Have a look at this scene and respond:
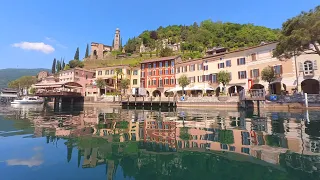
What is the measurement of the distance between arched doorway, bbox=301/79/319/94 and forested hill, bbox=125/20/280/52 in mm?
40663

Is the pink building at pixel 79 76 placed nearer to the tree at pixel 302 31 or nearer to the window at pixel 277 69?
the window at pixel 277 69

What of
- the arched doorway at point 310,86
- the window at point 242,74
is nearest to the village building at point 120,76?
the window at point 242,74

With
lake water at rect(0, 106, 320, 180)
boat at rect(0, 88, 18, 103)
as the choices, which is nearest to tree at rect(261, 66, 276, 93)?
lake water at rect(0, 106, 320, 180)

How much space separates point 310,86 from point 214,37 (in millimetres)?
62897

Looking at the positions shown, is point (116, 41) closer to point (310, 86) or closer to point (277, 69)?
point (277, 69)

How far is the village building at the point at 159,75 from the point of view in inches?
2135

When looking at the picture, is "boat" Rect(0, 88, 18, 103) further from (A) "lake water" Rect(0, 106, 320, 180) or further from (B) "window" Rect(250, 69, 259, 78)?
(A) "lake water" Rect(0, 106, 320, 180)

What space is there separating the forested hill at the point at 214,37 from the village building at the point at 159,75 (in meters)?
35.4

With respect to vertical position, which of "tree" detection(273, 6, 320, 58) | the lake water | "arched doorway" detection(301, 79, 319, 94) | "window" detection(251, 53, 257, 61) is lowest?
the lake water

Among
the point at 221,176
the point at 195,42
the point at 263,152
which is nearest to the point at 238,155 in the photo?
the point at 263,152

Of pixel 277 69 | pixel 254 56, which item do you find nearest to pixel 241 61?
pixel 254 56

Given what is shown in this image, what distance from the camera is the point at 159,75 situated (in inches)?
2202

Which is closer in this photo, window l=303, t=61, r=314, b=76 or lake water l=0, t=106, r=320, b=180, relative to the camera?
lake water l=0, t=106, r=320, b=180

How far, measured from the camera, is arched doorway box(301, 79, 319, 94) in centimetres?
3428
